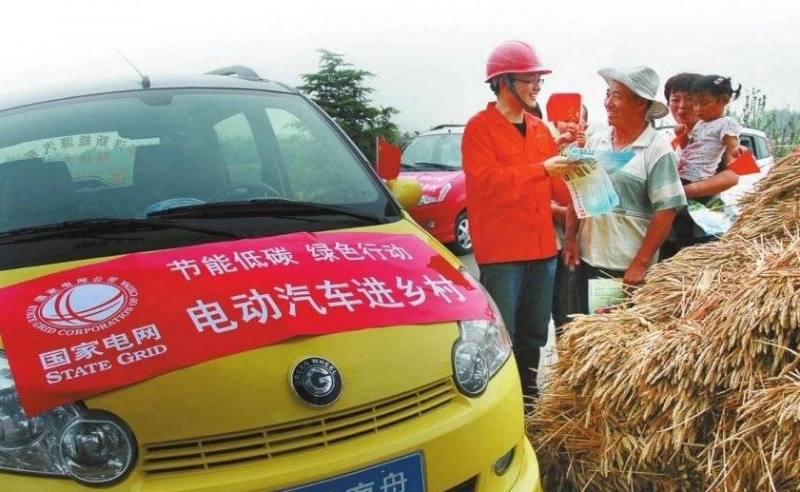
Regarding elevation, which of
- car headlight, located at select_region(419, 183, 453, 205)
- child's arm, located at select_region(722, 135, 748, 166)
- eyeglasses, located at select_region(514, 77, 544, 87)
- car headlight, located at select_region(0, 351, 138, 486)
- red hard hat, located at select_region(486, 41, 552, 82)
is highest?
red hard hat, located at select_region(486, 41, 552, 82)

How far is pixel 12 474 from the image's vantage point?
63.9 inches

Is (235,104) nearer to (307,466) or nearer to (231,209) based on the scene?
(231,209)

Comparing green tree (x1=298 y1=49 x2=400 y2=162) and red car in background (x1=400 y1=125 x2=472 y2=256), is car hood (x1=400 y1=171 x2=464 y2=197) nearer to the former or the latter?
red car in background (x1=400 y1=125 x2=472 y2=256)

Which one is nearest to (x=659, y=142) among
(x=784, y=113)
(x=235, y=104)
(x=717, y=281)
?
(x=717, y=281)

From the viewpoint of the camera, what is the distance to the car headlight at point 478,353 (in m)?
2.01

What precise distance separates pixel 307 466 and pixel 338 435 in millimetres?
113

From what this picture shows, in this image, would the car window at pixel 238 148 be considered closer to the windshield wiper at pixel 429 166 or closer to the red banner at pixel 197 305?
the red banner at pixel 197 305

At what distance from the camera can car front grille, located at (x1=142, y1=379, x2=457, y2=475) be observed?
1649 mm

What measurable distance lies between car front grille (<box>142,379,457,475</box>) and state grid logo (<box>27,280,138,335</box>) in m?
0.39

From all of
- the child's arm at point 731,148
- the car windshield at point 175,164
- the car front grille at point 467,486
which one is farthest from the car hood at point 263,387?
the child's arm at point 731,148

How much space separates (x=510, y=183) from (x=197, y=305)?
1957mm

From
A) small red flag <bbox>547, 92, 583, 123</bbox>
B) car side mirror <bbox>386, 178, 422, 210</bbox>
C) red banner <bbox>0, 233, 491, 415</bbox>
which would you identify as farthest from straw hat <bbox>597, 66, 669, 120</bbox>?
red banner <bbox>0, 233, 491, 415</bbox>

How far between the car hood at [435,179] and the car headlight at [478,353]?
6518 millimetres

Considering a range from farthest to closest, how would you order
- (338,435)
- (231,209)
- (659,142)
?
(659,142)
(231,209)
(338,435)
